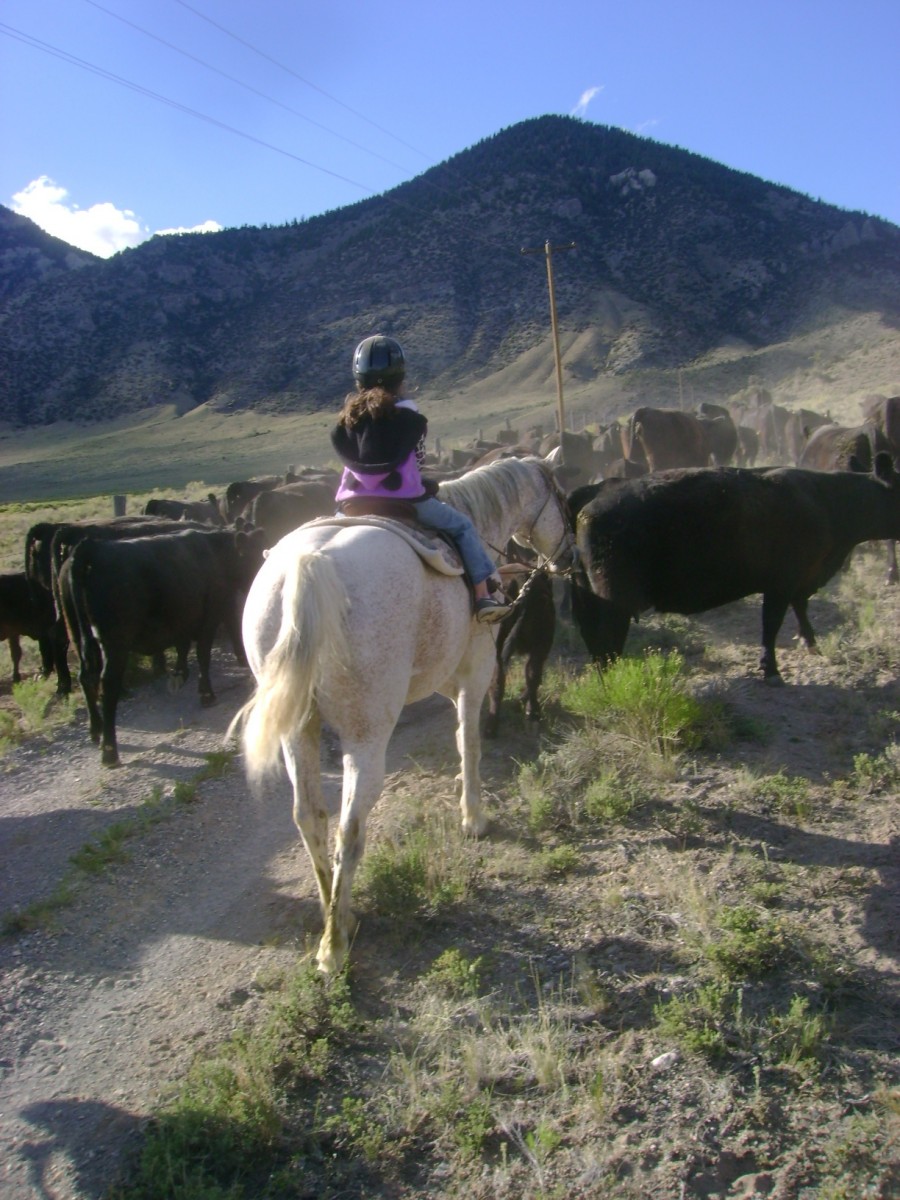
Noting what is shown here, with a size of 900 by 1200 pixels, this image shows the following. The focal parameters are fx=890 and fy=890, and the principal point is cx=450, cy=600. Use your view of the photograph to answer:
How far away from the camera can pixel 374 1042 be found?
3746 mm

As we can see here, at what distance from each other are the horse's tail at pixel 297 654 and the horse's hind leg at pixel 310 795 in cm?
31

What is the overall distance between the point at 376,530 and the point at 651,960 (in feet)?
7.78

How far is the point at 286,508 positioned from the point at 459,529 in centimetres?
828

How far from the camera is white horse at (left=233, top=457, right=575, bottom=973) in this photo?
383 centimetres

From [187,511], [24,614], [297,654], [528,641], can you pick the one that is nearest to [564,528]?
[528,641]

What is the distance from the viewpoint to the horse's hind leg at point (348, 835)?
13.3ft

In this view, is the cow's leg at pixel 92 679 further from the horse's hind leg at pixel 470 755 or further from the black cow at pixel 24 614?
the horse's hind leg at pixel 470 755

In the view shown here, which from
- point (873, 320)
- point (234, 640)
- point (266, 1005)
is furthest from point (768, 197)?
point (266, 1005)

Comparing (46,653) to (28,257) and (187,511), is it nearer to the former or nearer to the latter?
(187,511)

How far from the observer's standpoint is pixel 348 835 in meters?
4.04

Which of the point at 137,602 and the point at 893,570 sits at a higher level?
the point at 137,602

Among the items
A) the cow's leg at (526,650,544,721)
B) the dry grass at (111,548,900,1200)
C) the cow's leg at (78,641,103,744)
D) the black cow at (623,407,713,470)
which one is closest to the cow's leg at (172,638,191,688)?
the cow's leg at (78,641,103,744)

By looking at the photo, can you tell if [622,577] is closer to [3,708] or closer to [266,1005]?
[266,1005]

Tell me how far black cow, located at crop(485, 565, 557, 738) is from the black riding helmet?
3071 mm
